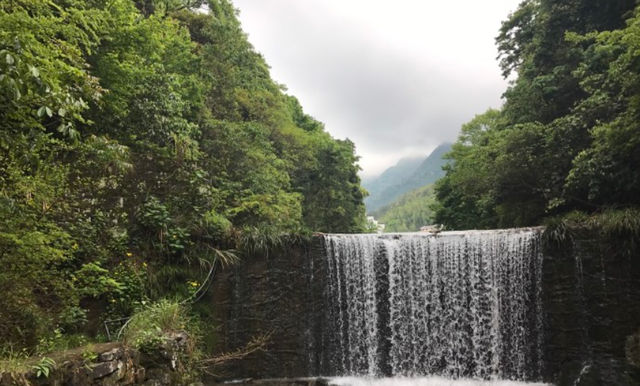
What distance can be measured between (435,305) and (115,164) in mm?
7552

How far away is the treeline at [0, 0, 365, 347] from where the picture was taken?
431 centimetres

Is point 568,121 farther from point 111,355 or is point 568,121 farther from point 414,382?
point 111,355

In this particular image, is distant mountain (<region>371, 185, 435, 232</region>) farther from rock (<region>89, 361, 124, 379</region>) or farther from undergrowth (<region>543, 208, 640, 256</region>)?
rock (<region>89, 361, 124, 379</region>)

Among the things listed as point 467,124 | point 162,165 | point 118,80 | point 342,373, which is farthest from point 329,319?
point 467,124

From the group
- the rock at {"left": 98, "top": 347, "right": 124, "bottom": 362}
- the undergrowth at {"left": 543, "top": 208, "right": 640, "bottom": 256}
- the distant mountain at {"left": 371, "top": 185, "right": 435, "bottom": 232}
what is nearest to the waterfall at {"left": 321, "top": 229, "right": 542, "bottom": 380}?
the undergrowth at {"left": 543, "top": 208, "right": 640, "bottom": 256}

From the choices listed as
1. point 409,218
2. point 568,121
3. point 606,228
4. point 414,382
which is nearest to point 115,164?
point 414,382

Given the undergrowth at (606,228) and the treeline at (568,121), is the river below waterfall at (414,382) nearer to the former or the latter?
the undergrowth at (606,228)

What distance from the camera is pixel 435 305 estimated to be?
1008 cm

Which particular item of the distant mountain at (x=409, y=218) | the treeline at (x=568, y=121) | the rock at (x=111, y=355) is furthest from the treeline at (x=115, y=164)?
the distant mountain at (x=409, y=218)

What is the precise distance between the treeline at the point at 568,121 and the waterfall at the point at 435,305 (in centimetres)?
228

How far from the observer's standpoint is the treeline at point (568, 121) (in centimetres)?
916

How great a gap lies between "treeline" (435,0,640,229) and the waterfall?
228cm

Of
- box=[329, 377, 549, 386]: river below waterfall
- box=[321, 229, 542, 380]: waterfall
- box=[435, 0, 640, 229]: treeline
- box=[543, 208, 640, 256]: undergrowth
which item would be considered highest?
box=[435, 0, 640, 229]: treeline

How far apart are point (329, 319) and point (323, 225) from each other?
11.7 metres
